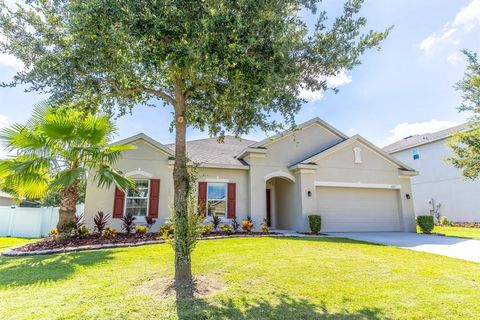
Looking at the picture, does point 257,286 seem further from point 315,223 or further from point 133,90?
point 315,223

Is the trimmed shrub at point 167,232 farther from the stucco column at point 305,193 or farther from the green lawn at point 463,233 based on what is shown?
the green lawn at point 463,233

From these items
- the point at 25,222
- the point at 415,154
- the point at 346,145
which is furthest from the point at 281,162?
the point at 415,154

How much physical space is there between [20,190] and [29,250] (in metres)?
2.06

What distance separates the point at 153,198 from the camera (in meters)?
13.8

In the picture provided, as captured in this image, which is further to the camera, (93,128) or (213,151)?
(213,151)

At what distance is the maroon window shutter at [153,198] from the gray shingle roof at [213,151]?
227 centimetres

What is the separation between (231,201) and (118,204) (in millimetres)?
5729

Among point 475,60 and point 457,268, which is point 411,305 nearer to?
point 457,268

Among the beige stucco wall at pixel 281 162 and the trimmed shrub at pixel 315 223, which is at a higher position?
the beige stucco wall at pixel 281 162

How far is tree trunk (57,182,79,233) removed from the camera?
10773mm

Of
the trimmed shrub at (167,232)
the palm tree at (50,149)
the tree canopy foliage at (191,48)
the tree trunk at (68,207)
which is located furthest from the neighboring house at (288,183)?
the tree canopy foliage at (191,48)

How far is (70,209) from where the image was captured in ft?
35.9

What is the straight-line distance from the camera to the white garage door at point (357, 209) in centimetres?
1552

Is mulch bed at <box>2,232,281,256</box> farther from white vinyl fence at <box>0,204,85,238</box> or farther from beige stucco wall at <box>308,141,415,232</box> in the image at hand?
beige stucco wall at <box>308,141,415,232</box>
